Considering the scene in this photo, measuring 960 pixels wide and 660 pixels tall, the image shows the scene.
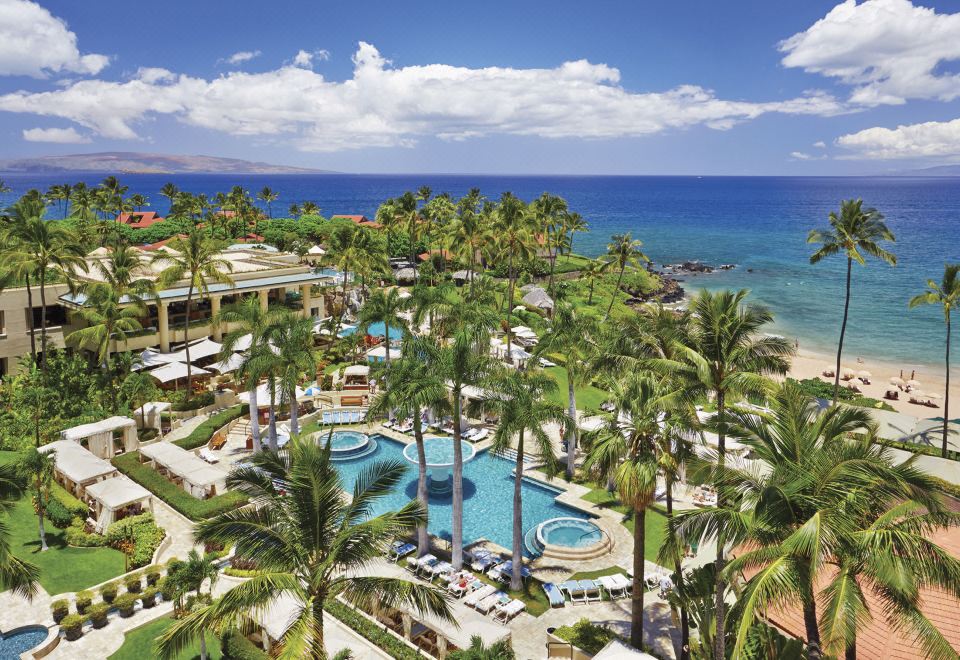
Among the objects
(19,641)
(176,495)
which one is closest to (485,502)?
(176,495)

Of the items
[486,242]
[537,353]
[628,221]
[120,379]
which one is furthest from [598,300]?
[628,221]

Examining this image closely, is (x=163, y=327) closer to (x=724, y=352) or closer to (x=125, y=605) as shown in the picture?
(x=125, y=605)

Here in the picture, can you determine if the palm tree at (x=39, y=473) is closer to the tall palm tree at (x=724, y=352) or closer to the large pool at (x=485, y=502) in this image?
the large pool at (x=485, y=502)

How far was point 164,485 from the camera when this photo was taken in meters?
25.8

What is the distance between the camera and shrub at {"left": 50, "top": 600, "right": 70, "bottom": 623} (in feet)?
58.0

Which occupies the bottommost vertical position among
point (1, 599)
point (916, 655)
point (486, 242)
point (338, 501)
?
point (1, 599)

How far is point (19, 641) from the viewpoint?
17219 millimetres

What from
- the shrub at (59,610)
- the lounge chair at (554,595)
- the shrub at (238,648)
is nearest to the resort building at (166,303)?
the shrub at (59,610)

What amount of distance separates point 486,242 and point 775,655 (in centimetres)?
3862

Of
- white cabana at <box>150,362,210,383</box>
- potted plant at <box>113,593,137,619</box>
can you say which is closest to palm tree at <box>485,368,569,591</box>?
potted plant at <box>113,593,137,619</box>

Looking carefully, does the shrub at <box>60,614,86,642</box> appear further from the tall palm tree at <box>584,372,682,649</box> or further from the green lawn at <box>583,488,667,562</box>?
the green lawn at <box>583,488,667,562</box>

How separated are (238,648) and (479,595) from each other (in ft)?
23.1

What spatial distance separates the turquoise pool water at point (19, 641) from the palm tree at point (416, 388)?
10883 mm

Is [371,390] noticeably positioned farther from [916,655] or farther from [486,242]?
[916,655]
